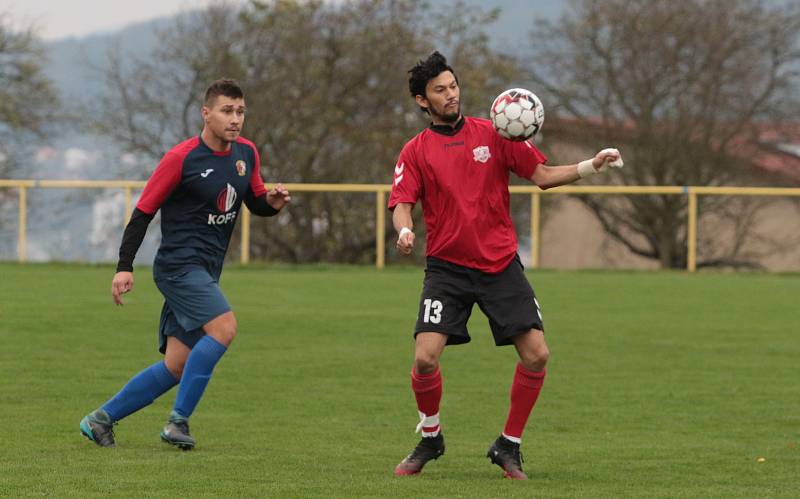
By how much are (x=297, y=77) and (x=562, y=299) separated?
14.6 metres

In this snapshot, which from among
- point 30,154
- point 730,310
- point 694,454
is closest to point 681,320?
point 730,310

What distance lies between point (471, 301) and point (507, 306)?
0.61ft

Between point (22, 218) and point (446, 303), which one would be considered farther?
point (22, 218)

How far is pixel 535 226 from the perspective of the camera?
26641 millimetres

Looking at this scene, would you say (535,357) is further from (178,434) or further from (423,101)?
(178,434)

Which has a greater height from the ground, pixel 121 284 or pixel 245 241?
pixel 121 284

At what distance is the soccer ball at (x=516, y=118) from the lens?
288 inches

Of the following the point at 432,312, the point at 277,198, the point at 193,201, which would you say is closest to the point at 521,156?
the point at 432,312

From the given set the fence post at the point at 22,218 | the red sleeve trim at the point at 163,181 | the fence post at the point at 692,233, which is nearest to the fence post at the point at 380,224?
the fence post at the point at 692,233

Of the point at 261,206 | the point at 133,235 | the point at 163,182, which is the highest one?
the point at 163,182

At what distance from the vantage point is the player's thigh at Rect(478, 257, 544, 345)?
7.39 metres

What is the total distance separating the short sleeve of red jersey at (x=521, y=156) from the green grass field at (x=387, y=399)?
1490 millimetres

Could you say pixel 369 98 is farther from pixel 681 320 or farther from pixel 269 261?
pixel 681 320

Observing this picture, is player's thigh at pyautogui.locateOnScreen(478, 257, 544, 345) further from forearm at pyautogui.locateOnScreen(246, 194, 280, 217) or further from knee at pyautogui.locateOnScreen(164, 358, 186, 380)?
knee at pyautogui.locateOnScreen(164, 358, 186, 380)
